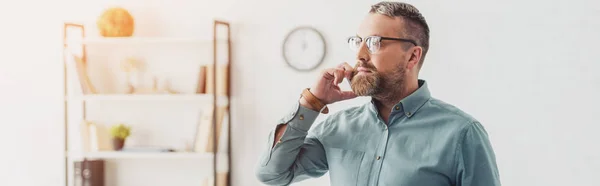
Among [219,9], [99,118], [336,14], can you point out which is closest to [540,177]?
[336,14]

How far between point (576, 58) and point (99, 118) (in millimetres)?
2622

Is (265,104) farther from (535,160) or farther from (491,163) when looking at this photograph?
(491,163)

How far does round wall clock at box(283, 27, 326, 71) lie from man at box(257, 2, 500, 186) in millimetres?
2082

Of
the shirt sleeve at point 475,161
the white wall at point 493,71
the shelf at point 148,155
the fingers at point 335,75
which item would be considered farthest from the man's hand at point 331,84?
the shelf at point 148,155

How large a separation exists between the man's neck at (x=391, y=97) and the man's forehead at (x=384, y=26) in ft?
0.43

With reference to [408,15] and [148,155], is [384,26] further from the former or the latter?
[148,155]

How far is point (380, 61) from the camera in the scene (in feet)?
5.70

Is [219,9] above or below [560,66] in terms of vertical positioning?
above

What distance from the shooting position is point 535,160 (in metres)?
3.62

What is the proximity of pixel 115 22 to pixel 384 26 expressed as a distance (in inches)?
104

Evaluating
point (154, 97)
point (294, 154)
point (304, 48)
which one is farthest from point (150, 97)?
point (294, 154)

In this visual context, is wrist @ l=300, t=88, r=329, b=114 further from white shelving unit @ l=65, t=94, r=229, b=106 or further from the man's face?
white shelving unit @ l=65, t=94, r=229, b=106

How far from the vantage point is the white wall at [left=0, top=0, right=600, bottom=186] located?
355 centimetres

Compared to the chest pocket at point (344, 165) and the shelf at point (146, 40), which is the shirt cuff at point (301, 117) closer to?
the chest pocket at point (344, 165)
